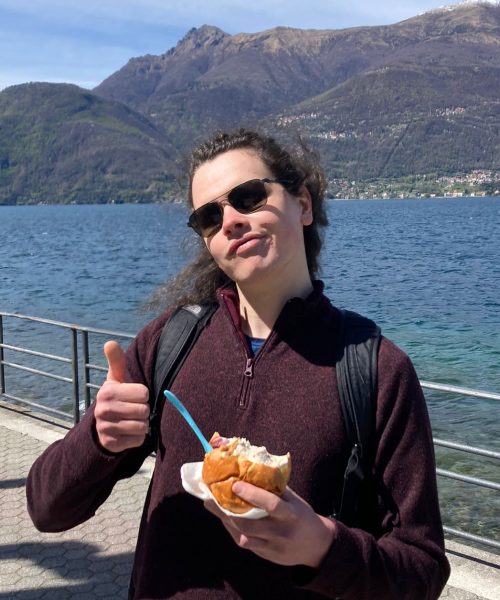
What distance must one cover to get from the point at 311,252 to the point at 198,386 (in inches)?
24.3

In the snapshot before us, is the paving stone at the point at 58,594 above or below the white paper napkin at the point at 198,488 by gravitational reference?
below

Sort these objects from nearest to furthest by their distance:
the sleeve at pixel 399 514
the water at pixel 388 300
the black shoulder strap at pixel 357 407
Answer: the sleeve at pixel 399 514, the black shoulder strap at pixel 357 407, the water at pixel 388 300

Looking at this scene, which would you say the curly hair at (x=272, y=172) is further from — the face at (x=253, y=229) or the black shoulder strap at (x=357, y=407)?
the black shoulder strap at (x=357, y=407)

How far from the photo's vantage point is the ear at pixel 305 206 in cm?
198

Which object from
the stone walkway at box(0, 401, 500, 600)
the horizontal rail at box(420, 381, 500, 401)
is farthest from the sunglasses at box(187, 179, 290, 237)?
the stone walkway at box(0, 401, 500, 600)

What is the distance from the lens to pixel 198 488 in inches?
56.2

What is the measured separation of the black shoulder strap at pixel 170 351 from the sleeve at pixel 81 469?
0.03m

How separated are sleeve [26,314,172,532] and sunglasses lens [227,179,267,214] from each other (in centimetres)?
43

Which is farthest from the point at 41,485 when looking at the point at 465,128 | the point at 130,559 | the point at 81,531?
the point at 465,128

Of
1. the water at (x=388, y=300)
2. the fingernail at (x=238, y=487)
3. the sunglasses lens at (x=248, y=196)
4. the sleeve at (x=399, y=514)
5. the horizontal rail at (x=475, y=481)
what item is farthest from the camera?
the water at (x=388, y=300)

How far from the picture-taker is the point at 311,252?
2.13m

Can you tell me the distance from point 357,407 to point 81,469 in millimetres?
696

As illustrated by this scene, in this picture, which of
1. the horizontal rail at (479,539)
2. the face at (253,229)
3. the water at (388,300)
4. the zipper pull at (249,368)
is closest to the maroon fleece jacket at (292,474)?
the zipper pull at (249,368)

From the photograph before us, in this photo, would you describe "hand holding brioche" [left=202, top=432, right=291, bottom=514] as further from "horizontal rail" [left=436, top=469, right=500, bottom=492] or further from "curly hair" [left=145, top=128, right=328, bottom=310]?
"horizontal rail" [left=436, top=469, right=500, bottom=492]
